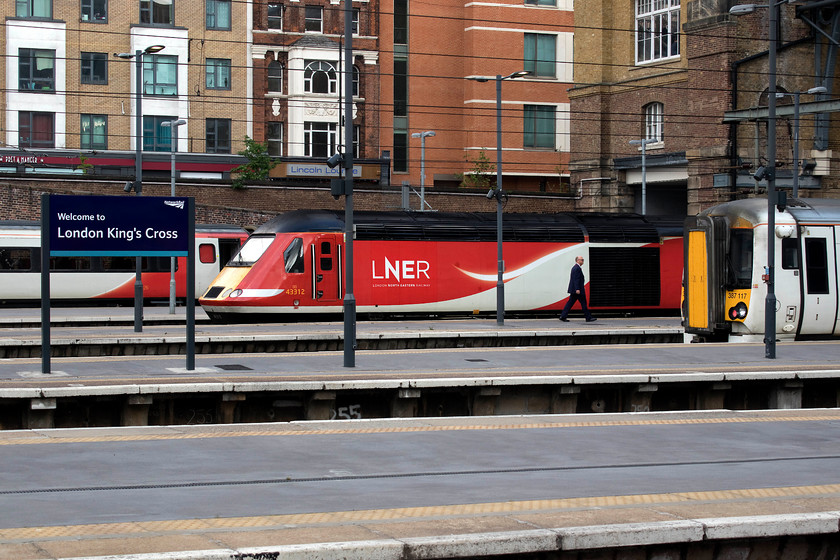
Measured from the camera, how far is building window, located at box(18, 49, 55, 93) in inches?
2379

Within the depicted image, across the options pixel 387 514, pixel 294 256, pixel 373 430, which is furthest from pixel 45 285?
pixel 294 256

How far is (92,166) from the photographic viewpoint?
55938mm

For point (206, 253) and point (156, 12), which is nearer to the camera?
point (206, 253)

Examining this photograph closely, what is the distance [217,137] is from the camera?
210 feet

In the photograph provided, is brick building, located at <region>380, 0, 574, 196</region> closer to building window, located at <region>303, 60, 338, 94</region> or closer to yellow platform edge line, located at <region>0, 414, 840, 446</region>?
building window, located at <region>303, 60, 338, 94</region>

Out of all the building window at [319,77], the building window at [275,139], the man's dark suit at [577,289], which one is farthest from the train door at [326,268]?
the building window at [319,77]

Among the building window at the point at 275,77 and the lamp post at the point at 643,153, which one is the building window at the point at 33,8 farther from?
the lamp post at the point at 643,153

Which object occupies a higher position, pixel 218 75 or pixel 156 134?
pixel 218 75

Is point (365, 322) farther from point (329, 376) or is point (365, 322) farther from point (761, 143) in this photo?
point (761, 143)

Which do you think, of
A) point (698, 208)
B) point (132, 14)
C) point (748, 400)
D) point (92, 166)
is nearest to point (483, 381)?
point (748, 400)

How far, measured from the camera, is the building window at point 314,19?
215 ft

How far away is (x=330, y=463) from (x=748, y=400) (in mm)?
9813

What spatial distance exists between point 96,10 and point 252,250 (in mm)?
37680

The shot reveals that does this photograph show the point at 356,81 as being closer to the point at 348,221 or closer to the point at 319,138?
the point at 319,138
